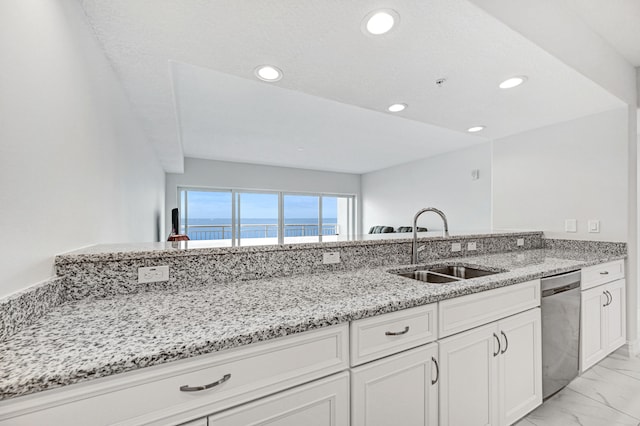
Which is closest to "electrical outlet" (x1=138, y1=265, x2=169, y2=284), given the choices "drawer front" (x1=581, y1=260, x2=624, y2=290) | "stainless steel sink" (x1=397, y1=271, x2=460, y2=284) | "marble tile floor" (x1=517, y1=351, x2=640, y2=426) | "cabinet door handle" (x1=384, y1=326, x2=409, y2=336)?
"cabinet door handle" (x1=384, y1=326, x2=409, y2=336)

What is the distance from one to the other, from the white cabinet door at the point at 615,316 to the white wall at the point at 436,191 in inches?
106

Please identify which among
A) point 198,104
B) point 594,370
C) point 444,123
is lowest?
point 594,370

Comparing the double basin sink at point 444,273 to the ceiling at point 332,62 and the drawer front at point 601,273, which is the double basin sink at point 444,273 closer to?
the drawer front at point 601,273

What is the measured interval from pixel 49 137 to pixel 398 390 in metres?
1.60

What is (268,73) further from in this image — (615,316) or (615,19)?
(615,316)

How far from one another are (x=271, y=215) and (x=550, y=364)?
6.10 m

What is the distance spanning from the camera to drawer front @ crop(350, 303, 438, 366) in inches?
39.7

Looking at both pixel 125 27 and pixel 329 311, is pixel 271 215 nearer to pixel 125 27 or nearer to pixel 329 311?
pixel 125 27

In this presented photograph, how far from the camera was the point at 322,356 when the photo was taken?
3.07 ft

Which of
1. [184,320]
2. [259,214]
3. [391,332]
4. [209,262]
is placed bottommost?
[391,332]

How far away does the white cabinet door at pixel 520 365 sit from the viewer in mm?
1462

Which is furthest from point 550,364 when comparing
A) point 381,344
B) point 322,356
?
point 322,356

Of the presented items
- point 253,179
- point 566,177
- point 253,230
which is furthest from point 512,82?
point 253,230

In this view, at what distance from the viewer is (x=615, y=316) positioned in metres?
2.26
